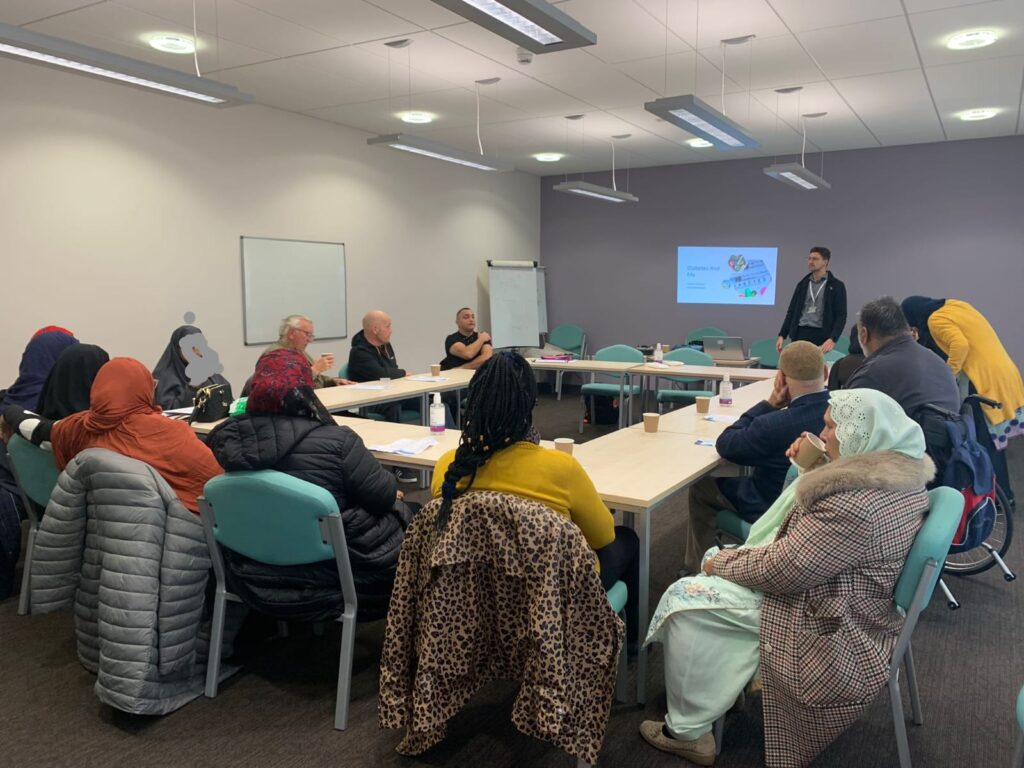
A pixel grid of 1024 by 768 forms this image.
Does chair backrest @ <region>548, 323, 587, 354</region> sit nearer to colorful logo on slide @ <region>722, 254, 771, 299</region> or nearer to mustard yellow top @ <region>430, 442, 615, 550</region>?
colorful logo on slide @ <region>722, 254, 771, 299</region>

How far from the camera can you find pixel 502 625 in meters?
1.92

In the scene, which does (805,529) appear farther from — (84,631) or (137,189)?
(137,189)

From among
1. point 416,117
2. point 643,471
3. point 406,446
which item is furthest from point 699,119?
point 416,117

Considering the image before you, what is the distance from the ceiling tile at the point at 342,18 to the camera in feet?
12.8

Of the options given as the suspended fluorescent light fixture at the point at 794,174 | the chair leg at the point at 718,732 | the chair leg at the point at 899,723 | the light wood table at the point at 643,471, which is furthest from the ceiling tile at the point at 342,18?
the chair leg at the point at 899,723

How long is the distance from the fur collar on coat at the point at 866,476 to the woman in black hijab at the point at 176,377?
3.35 metres

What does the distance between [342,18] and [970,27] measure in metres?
3.51

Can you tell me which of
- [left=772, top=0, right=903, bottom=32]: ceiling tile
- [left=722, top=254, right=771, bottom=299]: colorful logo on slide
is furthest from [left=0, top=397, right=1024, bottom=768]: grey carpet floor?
[left=722, top=254, right=771, bottom=299]: colorful logo on slide

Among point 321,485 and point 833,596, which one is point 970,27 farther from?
point 321,485

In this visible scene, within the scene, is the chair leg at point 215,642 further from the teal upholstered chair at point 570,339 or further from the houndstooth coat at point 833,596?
the teal upholstered chair at point 570,339

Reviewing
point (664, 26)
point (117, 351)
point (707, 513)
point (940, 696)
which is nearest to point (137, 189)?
point (117, 351)

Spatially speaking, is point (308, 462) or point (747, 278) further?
point (747, 278)

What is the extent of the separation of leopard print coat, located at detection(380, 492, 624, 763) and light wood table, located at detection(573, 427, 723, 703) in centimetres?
49

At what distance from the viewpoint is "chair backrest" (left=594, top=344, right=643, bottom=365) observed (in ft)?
23.0
